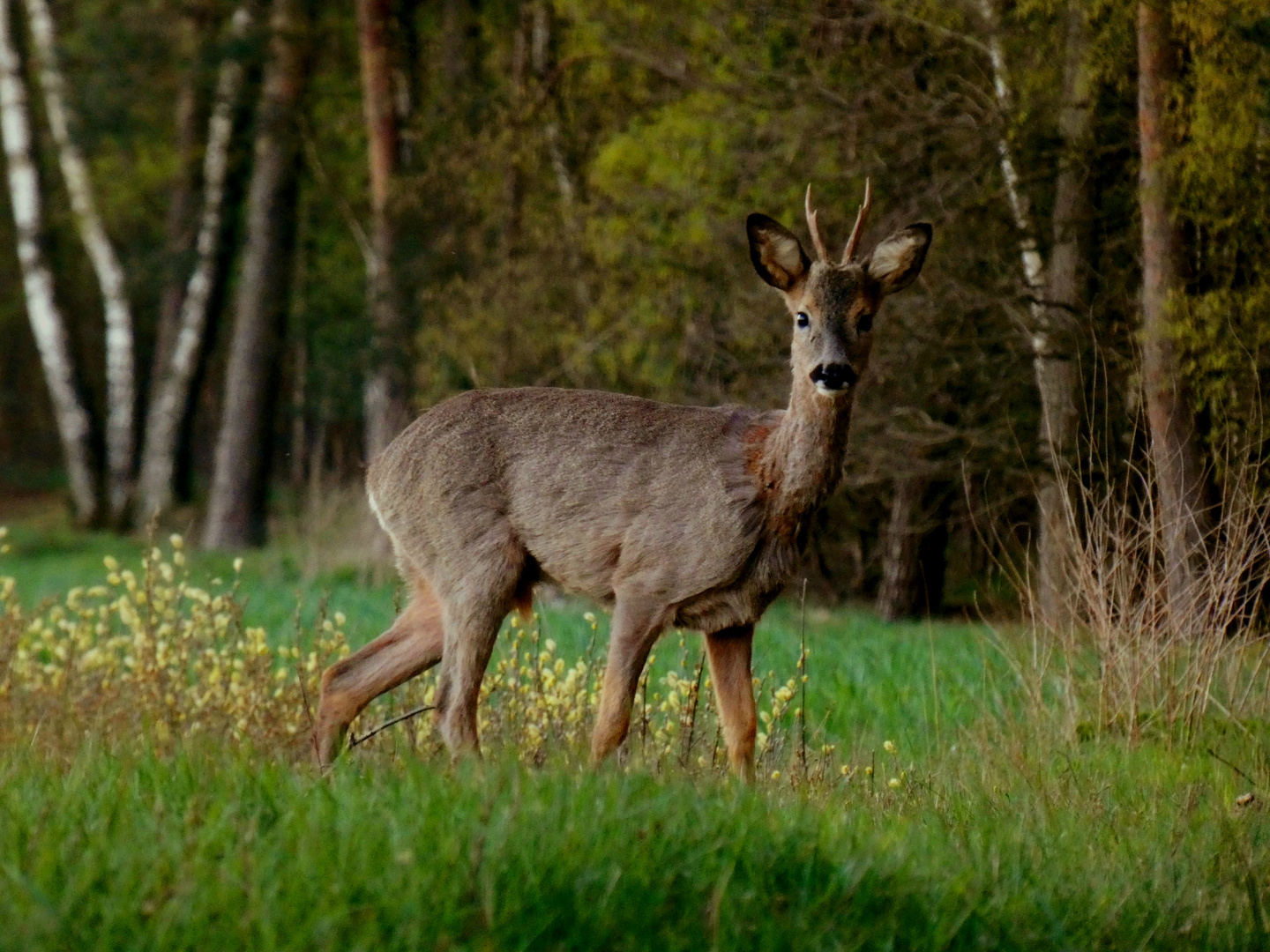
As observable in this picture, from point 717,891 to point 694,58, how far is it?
11.8 m

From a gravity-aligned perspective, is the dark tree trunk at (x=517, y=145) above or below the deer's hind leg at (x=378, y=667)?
above

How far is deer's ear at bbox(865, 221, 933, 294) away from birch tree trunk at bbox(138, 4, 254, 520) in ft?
58.0

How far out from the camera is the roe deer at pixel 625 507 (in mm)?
6871

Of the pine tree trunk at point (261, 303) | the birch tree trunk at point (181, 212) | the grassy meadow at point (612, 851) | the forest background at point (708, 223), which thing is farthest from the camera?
the birch tree trunk at point (181, 212)

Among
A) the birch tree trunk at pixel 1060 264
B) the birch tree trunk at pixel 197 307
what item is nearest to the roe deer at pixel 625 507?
the birch tree trunk at pixel 1060 264

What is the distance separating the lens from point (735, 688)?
7047 millimetres

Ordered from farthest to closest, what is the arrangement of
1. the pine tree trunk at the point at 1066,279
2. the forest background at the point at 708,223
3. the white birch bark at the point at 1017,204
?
the white birch bark at the point at 1017,204 → the pine tree trunk at the point at 1066,279 → the forest background at the point at 708,223

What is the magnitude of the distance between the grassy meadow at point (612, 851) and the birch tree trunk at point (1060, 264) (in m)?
5.32

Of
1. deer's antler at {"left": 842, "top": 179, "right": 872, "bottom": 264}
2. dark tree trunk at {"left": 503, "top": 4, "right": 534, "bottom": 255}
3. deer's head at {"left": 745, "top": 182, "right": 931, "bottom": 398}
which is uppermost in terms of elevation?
dark tree trunk at {"left": 503, "top": 4, "right": 534, "bottom": 255}

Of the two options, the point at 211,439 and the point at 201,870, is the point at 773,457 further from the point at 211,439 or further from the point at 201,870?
the point at 211,439

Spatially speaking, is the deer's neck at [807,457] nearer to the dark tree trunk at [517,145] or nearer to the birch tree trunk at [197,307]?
the dark tree trunk at [517,145]

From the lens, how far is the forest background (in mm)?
10984

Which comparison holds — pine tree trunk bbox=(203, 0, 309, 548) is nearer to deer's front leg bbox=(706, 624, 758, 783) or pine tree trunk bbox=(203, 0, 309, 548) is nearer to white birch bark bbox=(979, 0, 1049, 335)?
white birch bark bbox=(979, 0, 1049, 335)

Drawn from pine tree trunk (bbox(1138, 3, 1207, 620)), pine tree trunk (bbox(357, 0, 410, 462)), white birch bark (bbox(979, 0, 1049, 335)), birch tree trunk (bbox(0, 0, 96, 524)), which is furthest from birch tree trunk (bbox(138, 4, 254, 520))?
pine tree trunk (bbox(1138, 3, 1207, 620))
